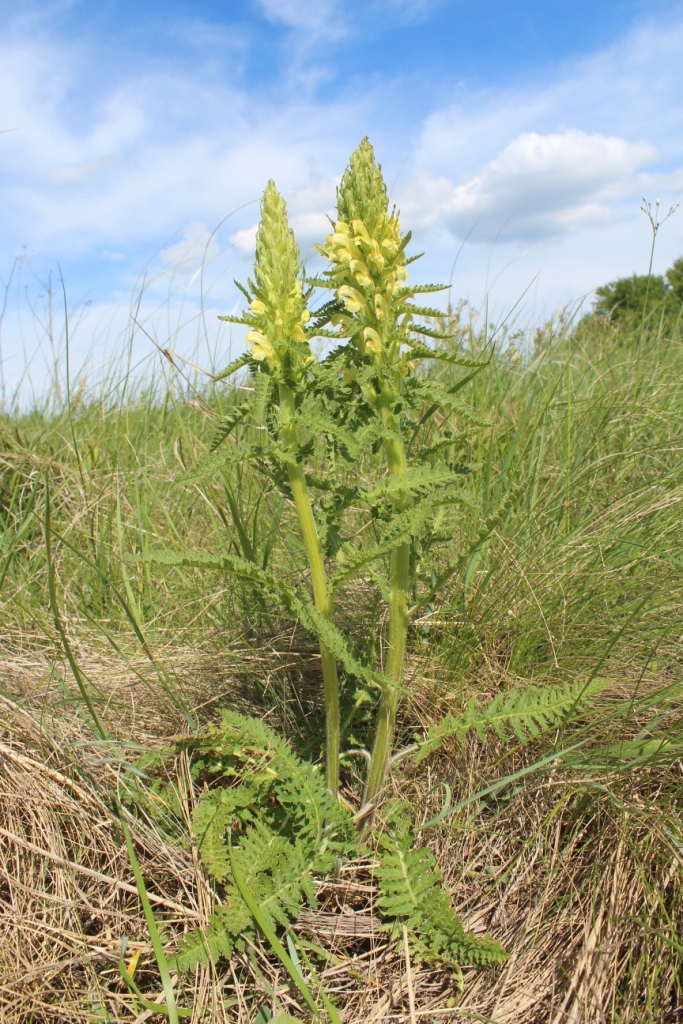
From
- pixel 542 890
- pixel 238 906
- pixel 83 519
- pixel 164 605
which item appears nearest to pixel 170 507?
pixel 83 519

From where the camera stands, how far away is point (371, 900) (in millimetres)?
1530

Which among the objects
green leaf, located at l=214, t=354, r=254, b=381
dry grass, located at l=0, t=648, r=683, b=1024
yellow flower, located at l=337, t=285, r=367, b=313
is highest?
yellow flower, located at l=337, t=285, r=367, b=313

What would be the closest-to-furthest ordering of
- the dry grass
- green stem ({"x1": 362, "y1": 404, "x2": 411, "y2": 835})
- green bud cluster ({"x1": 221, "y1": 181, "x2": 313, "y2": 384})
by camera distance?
the dry grass < green bud cluster ({"x1": 221, "y1": 181, "x2": 313, "y2": 384}) < green stem ({"x1": 362, "y1": 404, "x2": 411, "y2": 835})

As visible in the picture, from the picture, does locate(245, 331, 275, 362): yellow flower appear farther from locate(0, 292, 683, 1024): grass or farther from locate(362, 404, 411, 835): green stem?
locate(0, 292, 683, 1024): grass

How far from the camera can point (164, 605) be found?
2.35 m

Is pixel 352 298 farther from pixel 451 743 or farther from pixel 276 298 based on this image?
pixel 451 743

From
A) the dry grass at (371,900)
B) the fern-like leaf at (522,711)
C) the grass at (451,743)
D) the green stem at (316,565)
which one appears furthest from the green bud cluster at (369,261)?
the dry grass at (371,900)

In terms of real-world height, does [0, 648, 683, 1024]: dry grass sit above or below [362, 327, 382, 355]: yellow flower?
below

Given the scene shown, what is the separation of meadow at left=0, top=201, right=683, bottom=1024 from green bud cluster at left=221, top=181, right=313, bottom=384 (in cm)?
39

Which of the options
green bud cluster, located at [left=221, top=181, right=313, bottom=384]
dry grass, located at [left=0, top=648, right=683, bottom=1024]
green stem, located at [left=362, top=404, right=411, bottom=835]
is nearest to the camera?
dry grass, located at [left=0, top=648, right=683, bottom=1024]

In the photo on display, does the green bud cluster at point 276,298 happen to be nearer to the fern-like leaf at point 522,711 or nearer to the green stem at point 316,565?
the green stem at point 316,565

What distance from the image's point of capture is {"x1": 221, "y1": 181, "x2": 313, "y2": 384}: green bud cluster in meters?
1.41

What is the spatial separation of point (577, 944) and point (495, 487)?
1349mm

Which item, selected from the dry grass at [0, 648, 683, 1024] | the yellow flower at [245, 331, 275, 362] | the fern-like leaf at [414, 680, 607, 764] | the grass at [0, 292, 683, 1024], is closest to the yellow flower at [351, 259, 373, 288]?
the yellow flower at [245, 331, 275, 362]
